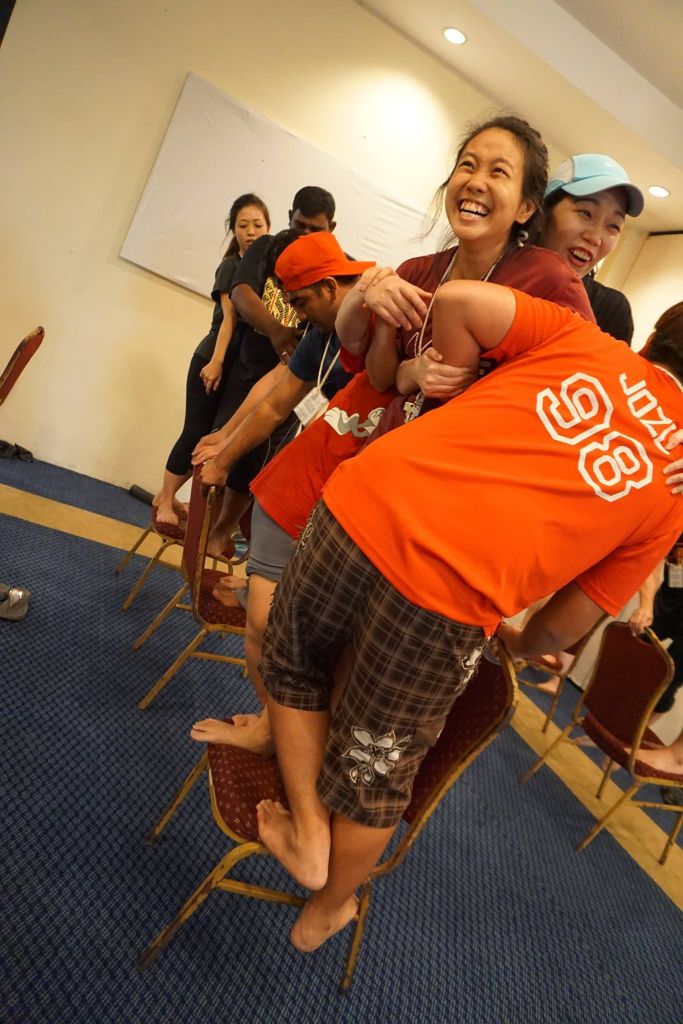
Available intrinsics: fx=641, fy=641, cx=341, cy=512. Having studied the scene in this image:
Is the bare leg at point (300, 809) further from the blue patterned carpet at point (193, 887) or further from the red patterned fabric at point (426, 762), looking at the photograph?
the blue patterned carpet at point (193, 887)

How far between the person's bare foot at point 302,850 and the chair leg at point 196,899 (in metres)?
0.03

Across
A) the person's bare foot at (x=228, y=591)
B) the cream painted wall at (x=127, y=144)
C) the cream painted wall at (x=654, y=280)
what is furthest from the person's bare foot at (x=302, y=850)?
the cream painted wall at (x=654, y=280)

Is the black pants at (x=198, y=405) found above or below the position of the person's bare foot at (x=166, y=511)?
above

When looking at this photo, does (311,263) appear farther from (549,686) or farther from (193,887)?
(549,686)

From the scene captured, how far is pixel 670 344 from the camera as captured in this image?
1140 mm

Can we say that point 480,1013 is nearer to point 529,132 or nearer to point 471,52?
point 529,132

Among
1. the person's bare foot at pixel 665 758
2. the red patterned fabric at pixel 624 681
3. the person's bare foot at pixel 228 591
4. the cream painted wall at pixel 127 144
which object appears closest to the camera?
the person's bare foot at pixel 228 591

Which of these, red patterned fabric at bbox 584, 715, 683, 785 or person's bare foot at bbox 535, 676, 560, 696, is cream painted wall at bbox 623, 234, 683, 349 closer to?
person's bare foot at bbox 535, 676, 560, 696

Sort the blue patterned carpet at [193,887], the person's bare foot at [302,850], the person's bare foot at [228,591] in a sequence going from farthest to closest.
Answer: the person's bare foot at [228,591] < the blue patterned carpet at [193,887] < the person's bare foot at [302,850]

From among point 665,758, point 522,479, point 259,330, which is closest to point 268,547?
point 522,479

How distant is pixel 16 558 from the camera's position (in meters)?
2.52

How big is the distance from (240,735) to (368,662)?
0.50 m

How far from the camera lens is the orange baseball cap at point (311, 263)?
5.48 ft

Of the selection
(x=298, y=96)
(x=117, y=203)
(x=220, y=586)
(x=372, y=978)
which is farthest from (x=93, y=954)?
(x=298, y=96)
